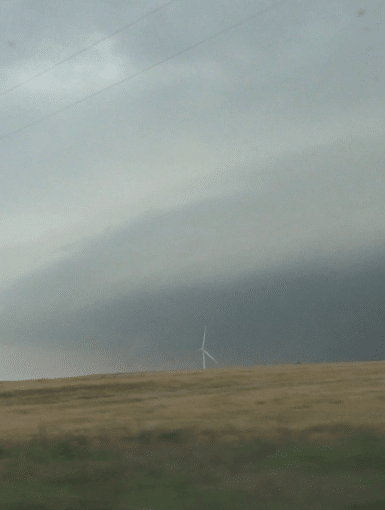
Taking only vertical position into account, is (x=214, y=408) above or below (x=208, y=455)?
above

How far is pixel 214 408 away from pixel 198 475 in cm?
76

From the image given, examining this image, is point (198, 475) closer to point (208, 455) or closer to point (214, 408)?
point (208, 455)

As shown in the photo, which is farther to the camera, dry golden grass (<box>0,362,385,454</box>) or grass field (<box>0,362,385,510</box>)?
dry golden grass (<box>0,362,385,454</box>)

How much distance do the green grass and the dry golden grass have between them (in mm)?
91

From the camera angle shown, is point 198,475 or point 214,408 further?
point 214,408

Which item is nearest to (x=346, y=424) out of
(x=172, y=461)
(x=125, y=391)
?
(x=172, y=461)

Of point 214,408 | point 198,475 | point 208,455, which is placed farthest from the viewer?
point 214,408

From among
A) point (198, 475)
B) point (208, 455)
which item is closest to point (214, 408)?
point (208, 455)

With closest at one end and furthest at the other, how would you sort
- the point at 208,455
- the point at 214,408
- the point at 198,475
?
the point at 198,475
the point at 208,455
the point at 214,408

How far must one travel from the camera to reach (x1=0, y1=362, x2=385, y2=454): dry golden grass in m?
2.33

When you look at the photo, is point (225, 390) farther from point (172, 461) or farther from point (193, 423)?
point (172, 461)

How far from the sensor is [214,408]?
2830 mm

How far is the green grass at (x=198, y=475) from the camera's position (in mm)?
1898

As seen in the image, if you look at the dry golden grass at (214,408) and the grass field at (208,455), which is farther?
the dry golden grass at (214,408)
